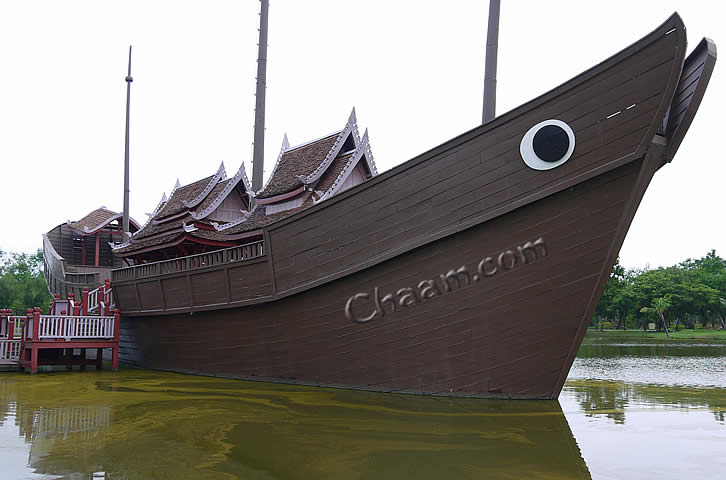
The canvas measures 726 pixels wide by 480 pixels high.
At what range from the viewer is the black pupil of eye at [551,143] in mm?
6066

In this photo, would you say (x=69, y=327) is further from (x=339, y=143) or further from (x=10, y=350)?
(x=339, y=143)

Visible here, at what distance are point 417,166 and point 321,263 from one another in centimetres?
184

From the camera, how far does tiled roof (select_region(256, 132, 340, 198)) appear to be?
11516 millimetres

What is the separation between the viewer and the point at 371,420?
570cm

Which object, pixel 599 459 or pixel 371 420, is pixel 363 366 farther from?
pixel 599 459

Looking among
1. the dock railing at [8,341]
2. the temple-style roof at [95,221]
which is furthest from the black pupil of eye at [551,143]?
the temple-style roof at [95,221]

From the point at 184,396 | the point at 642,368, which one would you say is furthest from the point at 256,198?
the point at 642,368

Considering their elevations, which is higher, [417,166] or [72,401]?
[417,166]

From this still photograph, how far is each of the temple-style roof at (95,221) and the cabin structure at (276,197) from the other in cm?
718

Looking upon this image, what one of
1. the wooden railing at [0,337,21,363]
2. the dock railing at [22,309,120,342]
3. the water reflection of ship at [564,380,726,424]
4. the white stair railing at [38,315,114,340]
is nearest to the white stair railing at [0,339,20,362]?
the wooden railing at [0,337,21,363]

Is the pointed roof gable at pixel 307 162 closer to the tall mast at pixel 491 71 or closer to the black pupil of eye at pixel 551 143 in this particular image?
the tall mast at pixel 491 71

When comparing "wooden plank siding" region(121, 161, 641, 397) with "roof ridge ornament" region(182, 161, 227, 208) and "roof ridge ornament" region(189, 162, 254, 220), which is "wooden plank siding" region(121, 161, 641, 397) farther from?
"roof ridge ornament" region(182, 161, 227, 208)

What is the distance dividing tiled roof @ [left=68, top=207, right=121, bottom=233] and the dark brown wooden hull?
1475cm

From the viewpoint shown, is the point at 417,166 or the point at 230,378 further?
the point at 230,378
